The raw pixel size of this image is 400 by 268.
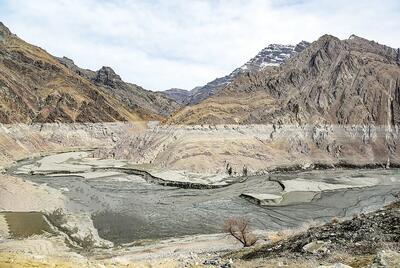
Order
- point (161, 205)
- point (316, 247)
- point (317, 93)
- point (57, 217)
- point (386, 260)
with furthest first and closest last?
point (317, 93), point (161, 205), point (57, 217), point (316, 247), point (386, 260)

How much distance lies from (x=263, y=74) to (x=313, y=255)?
88.2 m

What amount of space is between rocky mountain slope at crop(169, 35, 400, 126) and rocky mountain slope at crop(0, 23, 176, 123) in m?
54.5

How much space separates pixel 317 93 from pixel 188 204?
52.9 meters

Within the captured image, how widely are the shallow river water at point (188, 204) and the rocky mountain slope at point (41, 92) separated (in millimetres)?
60727

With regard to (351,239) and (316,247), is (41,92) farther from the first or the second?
(351,239)

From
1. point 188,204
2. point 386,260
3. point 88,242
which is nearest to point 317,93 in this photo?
point 188,204

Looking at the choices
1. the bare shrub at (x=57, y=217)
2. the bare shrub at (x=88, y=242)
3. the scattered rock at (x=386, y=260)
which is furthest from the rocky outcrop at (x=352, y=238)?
the bare shrub at (x=57, y=217)

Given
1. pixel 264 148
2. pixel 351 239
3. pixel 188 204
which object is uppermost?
pixel 264 148

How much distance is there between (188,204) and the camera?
169ft

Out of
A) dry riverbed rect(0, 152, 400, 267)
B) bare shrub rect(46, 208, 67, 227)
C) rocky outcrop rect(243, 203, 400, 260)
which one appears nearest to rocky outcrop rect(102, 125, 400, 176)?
dry riverbed rect(0, 152, 400, 267)

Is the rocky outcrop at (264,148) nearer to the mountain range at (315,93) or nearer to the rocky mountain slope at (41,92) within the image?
the mountain range at (315,93)

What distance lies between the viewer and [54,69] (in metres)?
159

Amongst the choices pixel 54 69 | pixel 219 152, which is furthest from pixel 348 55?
pixel 54 69

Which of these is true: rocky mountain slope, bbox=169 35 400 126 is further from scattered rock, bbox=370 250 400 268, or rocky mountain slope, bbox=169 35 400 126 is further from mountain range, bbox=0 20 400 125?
scattered rock, bbox=370 250 400 268
